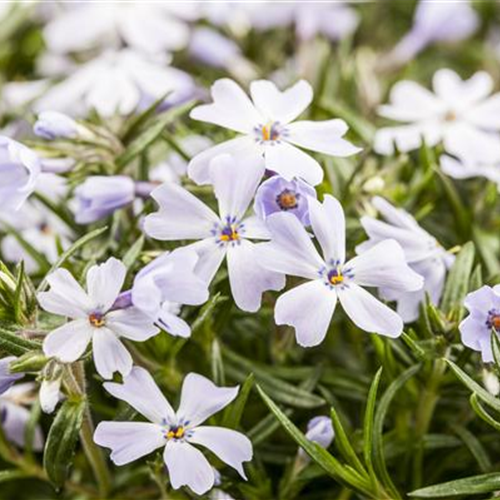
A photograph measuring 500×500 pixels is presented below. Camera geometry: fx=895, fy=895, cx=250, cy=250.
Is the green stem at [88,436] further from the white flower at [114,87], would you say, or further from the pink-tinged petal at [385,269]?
the white flower at [114,87]

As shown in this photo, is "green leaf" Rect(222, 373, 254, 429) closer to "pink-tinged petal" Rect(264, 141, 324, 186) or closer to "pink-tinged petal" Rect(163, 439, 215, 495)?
"pink-tinged petal" Rect(163, 439, 215, 495)

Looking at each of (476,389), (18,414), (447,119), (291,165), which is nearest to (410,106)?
(447,119)

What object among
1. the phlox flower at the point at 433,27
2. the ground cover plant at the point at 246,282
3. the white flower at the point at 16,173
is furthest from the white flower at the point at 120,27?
the white flower at the point at 16,173

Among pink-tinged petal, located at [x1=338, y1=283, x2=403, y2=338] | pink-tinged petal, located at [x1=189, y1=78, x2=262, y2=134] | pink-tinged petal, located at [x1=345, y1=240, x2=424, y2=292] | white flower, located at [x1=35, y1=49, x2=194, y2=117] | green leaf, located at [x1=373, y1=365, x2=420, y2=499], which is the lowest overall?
green leaf, located at [x1=373, y1=365, x2=420, y2=499]

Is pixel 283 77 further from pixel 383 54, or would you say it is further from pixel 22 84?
pixel 22 84

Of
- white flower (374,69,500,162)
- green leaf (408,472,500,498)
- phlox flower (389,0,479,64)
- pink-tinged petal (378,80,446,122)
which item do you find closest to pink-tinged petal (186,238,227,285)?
green leaf (408,472,500,498)

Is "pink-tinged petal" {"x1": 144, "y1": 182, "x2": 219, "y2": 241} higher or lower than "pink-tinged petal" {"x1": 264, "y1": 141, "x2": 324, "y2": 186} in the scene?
lower

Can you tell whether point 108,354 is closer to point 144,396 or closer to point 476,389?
point 144,396
